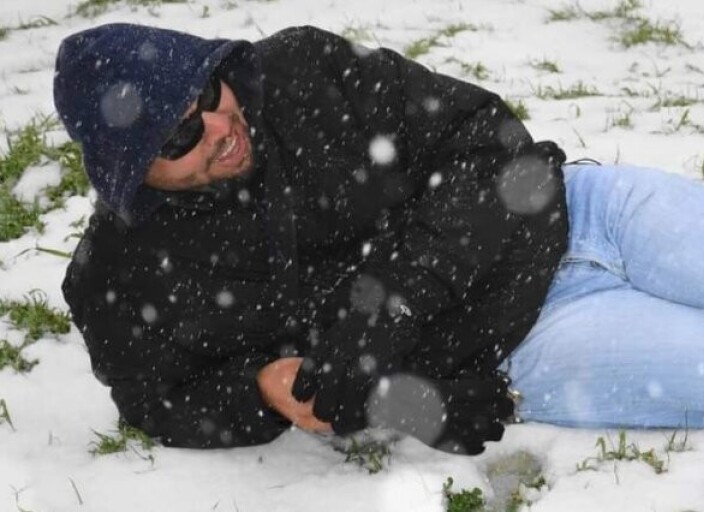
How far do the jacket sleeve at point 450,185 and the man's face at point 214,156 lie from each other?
0.43 meters

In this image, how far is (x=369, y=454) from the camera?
3.46 meters

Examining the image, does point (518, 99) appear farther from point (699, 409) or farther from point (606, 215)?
point (699, 409)

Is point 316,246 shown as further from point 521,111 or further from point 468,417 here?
point 521,111

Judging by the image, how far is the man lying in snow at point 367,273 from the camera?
328 centimetres

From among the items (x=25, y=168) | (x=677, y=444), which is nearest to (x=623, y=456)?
(x=677, y=444)

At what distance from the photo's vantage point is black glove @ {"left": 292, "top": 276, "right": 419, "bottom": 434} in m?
3.23

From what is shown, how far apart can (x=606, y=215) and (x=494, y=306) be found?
21.1 inches

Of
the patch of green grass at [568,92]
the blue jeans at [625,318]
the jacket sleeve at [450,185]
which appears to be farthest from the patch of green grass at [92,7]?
the blue jeans at [625,318]

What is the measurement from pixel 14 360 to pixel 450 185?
1.96 m

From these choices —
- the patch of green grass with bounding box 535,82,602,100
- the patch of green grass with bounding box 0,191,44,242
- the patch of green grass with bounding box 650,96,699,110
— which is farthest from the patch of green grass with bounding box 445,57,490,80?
the patch of green grass with bounding box 0,191,44,242

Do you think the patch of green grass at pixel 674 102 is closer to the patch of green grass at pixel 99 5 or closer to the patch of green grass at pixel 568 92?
the patch of green grass at pixel 568 92

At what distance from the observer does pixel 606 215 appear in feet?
11.7

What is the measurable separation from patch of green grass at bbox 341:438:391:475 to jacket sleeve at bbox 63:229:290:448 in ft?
0.79

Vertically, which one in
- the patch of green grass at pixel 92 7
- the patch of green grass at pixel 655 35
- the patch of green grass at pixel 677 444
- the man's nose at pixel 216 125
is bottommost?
the patch of green grass at pixel 92 7
